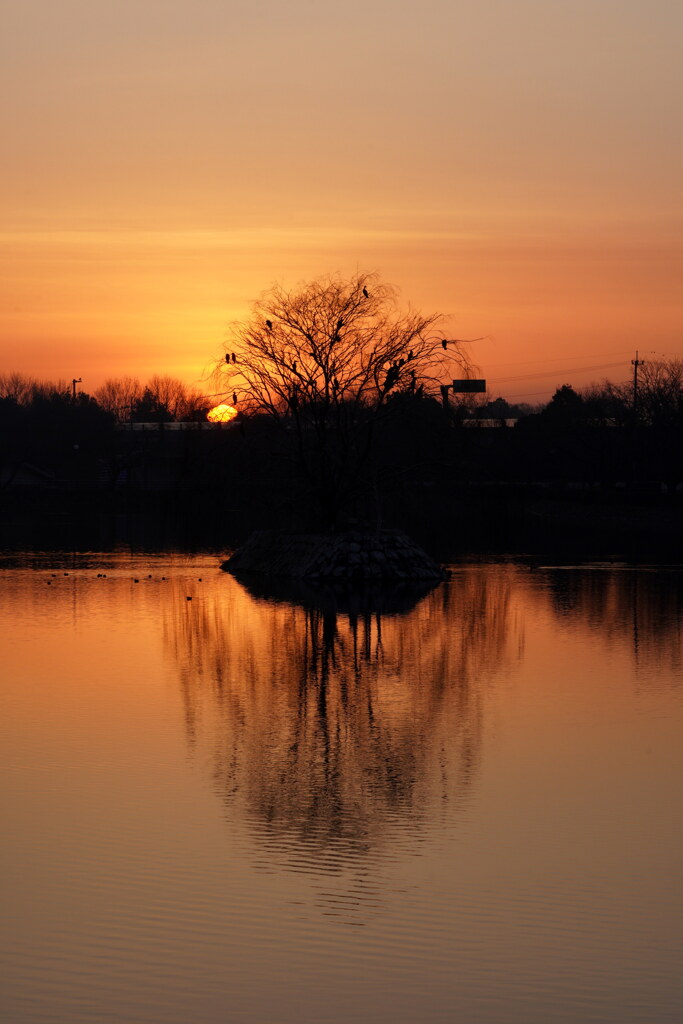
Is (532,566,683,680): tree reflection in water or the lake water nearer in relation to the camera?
the lake water

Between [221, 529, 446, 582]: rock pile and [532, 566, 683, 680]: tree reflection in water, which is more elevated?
[221, 529, 446, 582]: rock pile

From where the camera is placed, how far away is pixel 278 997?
7.58m

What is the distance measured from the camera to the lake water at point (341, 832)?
776 cm


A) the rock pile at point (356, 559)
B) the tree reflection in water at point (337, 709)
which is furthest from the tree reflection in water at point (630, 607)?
the rock pile at point (356, 559)

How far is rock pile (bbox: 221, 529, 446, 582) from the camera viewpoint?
36.5 m

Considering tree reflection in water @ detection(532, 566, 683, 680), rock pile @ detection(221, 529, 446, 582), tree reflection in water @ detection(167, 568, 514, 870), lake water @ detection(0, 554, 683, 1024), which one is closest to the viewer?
lake water @ detection(0, 554, 683, 1024)

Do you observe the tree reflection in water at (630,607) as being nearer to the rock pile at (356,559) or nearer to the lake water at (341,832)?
the lake water at (341,832)

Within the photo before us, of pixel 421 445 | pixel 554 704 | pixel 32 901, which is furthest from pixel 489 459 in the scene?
pixel 32 901

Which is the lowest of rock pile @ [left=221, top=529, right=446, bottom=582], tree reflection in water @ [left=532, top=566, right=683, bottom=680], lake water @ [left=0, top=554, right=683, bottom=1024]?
lake water @ [left=0, top=554, right=683, bottom=1024]

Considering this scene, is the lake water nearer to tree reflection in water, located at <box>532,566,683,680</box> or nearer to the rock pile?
tree reflection in water, located at <box>532,566,683,680</box>

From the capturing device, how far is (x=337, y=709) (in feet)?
54.7

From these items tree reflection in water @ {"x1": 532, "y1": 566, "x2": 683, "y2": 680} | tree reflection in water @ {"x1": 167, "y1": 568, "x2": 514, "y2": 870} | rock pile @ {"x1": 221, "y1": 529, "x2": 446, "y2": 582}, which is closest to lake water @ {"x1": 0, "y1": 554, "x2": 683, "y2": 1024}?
tree reflection in water @ {"x1": 167, "y1": 568, "x2": 514, "y2": 870}

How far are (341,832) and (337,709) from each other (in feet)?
19.3

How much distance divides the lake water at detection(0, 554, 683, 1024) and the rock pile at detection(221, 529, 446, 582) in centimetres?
1359
